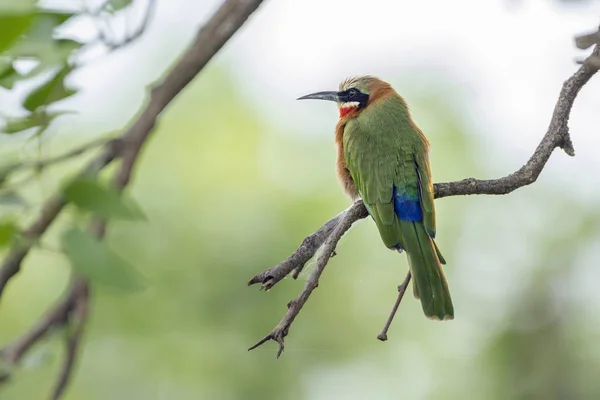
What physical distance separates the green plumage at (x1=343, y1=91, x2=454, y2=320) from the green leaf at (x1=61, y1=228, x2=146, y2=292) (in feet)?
6.91

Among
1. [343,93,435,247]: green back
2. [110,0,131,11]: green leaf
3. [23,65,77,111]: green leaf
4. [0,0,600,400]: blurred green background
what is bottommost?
[0,0,600,400]: blurred green background

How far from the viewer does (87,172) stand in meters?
1.19

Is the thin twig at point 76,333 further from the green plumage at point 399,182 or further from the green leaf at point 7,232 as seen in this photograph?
the green plumage at point 399,182

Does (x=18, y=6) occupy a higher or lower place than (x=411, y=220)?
higher

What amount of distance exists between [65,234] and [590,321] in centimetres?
1098

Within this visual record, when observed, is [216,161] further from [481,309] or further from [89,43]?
[89,43]

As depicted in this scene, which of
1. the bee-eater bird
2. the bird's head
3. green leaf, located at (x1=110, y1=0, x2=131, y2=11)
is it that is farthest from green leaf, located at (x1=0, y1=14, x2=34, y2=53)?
the bird's head

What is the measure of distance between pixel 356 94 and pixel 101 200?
3599 millimetres

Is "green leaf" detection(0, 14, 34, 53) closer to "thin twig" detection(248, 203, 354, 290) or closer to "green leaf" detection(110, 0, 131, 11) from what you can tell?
"green leaf" detection(110, 0, 131, 11)

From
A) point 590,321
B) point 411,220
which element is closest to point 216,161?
point 590,321

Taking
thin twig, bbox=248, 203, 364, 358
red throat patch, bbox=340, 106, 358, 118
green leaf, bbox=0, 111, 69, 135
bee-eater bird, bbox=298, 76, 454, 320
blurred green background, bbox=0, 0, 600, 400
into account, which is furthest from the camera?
blurred green background, bbox=0, 0, 600, 400

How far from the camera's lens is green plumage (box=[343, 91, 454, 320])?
3232 millimetres

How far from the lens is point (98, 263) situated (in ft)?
3.59

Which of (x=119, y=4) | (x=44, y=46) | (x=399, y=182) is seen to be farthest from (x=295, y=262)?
(x=399, y=182)
